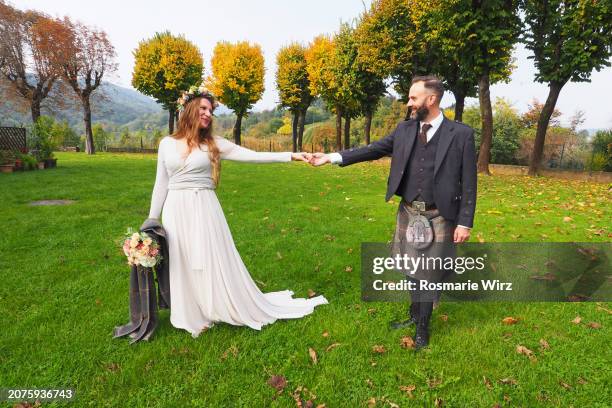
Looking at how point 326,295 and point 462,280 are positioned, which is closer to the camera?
point 326,295

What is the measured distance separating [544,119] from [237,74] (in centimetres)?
3089

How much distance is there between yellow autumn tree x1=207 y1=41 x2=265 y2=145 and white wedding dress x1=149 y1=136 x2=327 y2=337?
37751 millimetres

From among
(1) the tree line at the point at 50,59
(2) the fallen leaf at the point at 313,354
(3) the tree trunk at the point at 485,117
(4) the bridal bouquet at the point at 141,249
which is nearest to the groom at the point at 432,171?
(2) the fallen leaf at the point at 313,354

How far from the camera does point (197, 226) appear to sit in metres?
3.92

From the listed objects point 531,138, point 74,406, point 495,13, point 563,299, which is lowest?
point 74,406

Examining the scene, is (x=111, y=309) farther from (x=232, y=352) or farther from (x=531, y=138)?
(x=531, y=138)

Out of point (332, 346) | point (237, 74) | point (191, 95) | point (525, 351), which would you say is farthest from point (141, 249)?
point (237, 74)

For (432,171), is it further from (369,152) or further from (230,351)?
(230,351)

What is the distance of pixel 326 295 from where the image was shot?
17.0 feet

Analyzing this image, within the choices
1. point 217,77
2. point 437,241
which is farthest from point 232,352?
point 217,77

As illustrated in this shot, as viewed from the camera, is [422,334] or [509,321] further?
[509,321]

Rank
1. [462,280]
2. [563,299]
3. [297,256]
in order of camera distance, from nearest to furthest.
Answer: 1. [563,299]
2. [462,280]
3. [297,256]

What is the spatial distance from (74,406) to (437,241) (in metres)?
3.87

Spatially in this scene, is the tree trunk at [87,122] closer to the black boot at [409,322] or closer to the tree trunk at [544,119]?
the tree trunk at [544,119]
